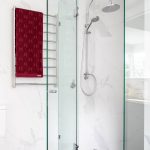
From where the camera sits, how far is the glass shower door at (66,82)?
6.77 feet

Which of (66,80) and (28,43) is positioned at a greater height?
(28,43)

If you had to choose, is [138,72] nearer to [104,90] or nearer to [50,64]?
[104,90]

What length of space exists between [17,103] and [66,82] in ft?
2.04

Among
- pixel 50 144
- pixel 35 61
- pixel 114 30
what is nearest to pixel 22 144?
pixel 50 144

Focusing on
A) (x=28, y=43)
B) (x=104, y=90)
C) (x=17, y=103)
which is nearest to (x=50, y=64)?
(x=28, y=43)

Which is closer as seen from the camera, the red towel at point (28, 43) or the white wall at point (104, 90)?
the red towel at point (28, 43)

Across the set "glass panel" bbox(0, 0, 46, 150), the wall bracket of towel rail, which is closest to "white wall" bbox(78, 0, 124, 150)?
the wall bracket of towel rail

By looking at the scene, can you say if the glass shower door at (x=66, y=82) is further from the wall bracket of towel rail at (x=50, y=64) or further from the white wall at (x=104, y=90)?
the white wall at (x=104, y=90)

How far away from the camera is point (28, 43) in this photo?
2.27 m

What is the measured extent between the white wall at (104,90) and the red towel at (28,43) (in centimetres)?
61

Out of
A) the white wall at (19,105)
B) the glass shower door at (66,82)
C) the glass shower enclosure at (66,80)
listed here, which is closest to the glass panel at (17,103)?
the white wall at (19,105)

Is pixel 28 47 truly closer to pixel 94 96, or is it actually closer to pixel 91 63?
pixel 91 63

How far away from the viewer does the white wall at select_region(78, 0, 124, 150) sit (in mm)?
2729

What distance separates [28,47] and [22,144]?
3.56 ft
